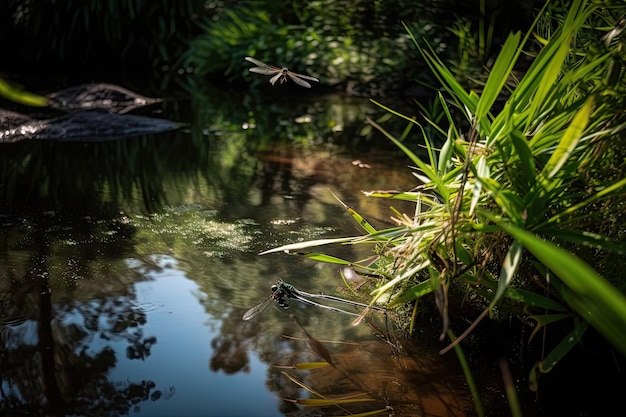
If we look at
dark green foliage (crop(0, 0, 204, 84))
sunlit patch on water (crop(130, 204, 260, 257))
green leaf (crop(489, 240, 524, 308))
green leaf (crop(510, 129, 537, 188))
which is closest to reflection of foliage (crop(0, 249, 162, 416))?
sunlit patch on water (crop(130, 204, 260, 257))

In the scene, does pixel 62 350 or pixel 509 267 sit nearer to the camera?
pixel 509 267

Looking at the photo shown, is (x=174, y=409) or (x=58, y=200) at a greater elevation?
(x=58, y=200)

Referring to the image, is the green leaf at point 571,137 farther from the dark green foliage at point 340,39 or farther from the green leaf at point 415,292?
the dark green foliage at point 340,39

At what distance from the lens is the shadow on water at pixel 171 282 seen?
4.17 feet

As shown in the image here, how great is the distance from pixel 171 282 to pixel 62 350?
16.3 inches

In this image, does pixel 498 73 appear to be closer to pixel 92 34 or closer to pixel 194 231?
pixel 194 231

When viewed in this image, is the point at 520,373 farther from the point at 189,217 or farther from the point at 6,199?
the point at 6,199

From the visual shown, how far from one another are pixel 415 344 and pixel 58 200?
5.38 feet

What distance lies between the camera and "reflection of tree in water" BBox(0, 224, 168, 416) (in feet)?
3.97

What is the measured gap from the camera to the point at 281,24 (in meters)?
6.99

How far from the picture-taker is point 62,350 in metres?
1.39

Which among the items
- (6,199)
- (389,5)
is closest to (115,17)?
(389,5)

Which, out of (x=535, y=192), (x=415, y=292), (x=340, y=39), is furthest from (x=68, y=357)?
(x=340, y=39)

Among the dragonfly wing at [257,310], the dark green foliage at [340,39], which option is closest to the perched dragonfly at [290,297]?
the dragonfly wing at [257,310]
